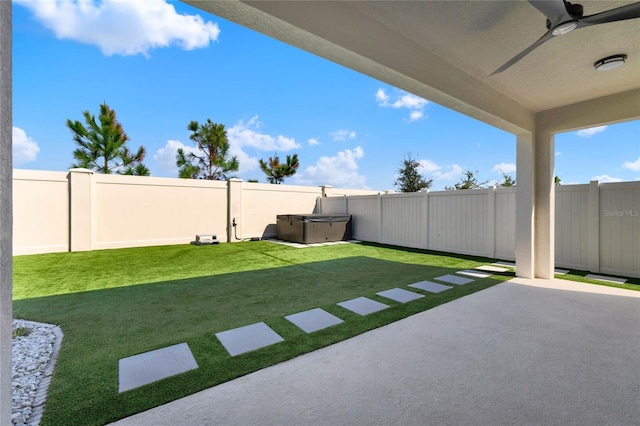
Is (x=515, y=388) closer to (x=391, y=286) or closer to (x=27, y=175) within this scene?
A: (x=391, y=286)

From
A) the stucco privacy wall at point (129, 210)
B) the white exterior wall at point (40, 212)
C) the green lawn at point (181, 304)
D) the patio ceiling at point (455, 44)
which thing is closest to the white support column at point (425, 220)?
the green lawn at point (181, 304)

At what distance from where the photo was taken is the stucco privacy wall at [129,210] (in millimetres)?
6539

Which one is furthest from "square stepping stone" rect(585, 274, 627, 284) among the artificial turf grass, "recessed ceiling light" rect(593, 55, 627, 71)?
"recessed ceiling light" rect(593, 55, 627, 71)

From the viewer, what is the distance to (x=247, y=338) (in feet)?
7.63

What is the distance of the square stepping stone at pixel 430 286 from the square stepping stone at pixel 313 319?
64.9 inches

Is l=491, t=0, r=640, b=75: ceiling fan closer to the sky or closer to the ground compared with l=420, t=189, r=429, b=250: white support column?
closer to the sky

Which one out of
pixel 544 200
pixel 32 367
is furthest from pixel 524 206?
pixel 32 367

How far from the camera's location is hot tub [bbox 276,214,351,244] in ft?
28.3

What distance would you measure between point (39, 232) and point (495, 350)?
9284mm

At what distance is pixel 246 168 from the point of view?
16453 mm

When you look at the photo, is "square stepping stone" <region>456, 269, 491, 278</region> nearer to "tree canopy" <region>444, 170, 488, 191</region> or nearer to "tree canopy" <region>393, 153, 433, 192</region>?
"tree canopy" <region>393, 153, 433, 192</region>

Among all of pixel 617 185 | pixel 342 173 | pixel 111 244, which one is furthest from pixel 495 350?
pixel 342 173

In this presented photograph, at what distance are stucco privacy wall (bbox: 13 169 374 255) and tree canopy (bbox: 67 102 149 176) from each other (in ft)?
18.2

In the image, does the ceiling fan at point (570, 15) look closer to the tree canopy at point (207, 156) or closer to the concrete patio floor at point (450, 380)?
the concrete patio floor at point (450, 380)
